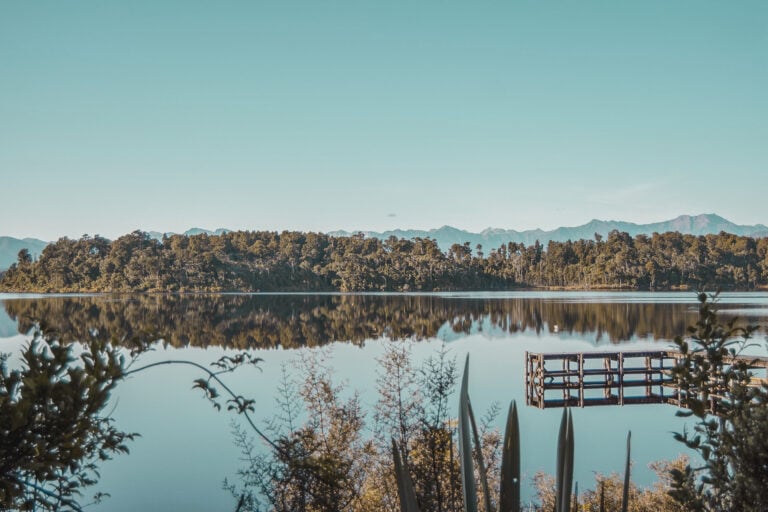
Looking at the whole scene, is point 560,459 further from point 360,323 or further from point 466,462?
point 360,323

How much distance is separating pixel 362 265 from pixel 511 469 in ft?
339

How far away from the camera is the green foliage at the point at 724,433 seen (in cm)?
177

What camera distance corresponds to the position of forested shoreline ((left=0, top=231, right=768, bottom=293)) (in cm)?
9831

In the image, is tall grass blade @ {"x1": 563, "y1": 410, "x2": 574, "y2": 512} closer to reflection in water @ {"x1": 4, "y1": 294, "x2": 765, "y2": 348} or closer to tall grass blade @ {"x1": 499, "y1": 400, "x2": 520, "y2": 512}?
tall grass blade @ {"x1": 499, "y1": 400, "x2": 520, "y2": 512}

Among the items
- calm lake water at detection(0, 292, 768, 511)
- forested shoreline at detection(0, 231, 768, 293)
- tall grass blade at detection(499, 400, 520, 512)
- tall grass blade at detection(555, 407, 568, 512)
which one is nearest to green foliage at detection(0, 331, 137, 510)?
calm lake water at detection(0, 292, 768, 511)

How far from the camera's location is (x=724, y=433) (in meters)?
1.87

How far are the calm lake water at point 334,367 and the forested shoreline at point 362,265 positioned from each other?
4620cm

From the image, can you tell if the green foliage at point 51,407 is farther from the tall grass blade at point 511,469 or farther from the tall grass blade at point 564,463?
the tall grass blade at point 564,463

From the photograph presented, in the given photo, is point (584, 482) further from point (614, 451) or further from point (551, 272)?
point (551, 272)

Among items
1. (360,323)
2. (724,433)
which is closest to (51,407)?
(724,433)

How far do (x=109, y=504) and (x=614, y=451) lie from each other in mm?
12033

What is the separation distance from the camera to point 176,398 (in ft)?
75.9

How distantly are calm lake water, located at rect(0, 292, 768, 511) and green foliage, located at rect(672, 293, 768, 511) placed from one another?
114 cm

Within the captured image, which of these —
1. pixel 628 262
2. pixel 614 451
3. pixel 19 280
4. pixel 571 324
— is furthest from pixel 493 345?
pixel 19 280
